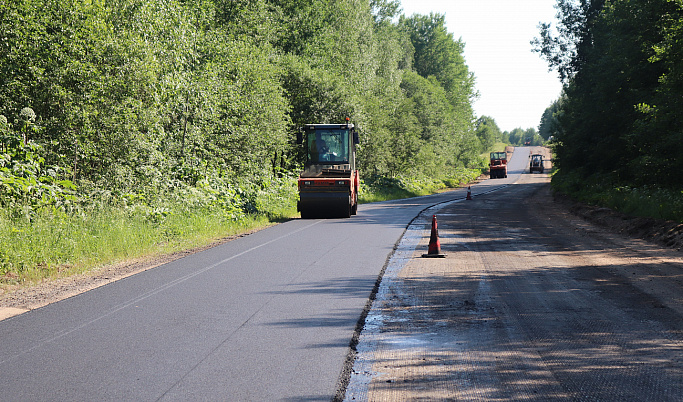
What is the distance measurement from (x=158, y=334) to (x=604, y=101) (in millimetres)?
27608

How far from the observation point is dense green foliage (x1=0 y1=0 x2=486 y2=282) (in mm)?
13914

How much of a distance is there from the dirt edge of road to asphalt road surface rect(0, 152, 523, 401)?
0.40m

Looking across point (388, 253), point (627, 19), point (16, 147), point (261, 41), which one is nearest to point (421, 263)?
point (388, 253)

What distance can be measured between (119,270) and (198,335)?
5.47 meters

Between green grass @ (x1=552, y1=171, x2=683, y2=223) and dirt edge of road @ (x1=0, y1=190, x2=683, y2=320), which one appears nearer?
dirt edge of road @ (x1=0, y1=190, x2=683, y2=320)

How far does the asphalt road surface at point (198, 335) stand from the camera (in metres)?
4.80

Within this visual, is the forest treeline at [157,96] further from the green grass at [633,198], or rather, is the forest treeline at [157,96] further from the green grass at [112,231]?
the green grass at [633,198]

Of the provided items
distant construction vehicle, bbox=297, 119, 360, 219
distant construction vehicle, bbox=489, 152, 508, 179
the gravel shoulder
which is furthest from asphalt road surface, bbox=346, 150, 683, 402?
distant construction vehicle, bbox=489, 152, 508, 179

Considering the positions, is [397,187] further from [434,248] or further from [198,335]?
[198,335]

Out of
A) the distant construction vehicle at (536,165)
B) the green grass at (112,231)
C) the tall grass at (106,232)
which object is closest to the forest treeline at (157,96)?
the green grass at (112,231)

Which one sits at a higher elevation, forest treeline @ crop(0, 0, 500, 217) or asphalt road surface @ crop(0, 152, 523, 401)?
forest treeline @ crop(0, 0, 500, 217)

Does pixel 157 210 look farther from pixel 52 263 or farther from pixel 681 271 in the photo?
pixel 681 271

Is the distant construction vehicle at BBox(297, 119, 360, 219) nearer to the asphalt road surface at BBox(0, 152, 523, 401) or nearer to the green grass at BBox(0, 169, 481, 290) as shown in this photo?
the green grass at BBox(0, 169, 481, 290)

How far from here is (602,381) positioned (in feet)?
15.7
